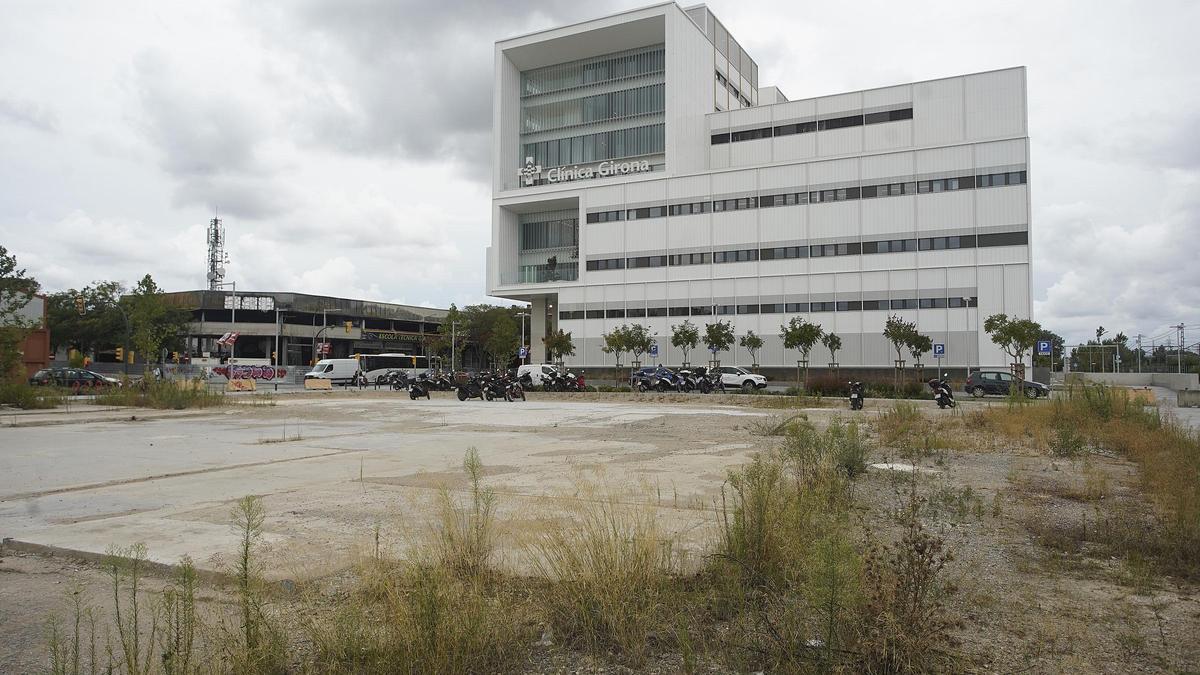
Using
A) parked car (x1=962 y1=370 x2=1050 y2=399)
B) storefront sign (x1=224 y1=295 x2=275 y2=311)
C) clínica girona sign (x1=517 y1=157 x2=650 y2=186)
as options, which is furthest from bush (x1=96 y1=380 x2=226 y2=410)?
storefront sign (x1=224 y1=295 x2=275 y2=311)

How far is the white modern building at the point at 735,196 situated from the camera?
54.1 metres

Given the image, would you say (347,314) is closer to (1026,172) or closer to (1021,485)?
(1026,172)

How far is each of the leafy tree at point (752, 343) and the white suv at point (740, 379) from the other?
22.8 feet

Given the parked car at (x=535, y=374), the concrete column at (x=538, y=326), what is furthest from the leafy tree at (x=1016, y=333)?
the concrete column at (x=538, y=326)

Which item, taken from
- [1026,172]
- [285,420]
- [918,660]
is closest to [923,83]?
[1026,172]

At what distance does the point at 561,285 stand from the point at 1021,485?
59.4 meters

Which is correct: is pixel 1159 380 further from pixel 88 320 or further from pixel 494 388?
pixel 88 320

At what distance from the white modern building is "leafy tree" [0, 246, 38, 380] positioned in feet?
143

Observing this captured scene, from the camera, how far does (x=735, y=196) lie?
2429 inches

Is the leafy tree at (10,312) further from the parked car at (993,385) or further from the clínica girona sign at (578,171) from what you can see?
the clínica girona sign at (578,171)

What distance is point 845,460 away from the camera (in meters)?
9.74

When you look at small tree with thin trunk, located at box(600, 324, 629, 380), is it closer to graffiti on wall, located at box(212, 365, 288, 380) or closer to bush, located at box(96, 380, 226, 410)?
graffiti on wall, located at box(212, 365, 288, 380)

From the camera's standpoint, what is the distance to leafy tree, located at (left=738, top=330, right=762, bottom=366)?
57.0m

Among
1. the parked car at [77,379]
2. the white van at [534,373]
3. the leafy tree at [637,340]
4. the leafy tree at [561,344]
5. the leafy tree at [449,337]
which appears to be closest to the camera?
the parked car at [77,379]
